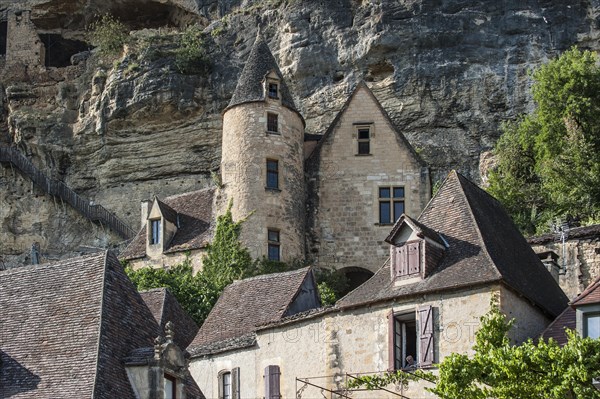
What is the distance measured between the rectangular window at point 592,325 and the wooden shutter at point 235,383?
9928mm

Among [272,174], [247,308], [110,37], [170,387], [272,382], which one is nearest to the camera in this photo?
[170,387]

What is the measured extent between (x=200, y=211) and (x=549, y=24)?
17322 mm

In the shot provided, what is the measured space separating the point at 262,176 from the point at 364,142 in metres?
3.73

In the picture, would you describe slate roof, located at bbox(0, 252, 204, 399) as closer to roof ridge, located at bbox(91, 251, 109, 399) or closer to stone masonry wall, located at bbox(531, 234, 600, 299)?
roof ridge, located at bbox(91, 251, 109, 399)

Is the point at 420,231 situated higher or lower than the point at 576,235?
lower

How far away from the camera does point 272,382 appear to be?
34.2 meters

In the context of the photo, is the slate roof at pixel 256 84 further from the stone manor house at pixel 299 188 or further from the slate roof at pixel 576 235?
the slate roof at pixel 576 235

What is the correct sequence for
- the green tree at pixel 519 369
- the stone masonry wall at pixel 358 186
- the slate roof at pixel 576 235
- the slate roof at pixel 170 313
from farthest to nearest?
the stone masonry wall at pixel 358 186 < the slate roof at pixel 576 235 < the slate roof at pixel 170 313 < the green tree at pixel 519 369

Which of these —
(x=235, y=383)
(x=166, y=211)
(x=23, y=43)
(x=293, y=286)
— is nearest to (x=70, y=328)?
(x=235, y=383)

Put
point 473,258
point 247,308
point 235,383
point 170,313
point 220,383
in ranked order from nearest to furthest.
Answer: point 473,258 → point 235,383 → point 220,383 → point 170,313 → point 247,308

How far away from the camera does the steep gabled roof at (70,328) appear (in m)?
25.7

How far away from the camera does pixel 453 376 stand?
27484mm

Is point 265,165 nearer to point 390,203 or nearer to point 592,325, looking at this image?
point 390,203

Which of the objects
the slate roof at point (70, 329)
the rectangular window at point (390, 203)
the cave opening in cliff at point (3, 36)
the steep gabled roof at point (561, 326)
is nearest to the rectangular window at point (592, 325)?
the steep gabled roof at point (561, 326)
